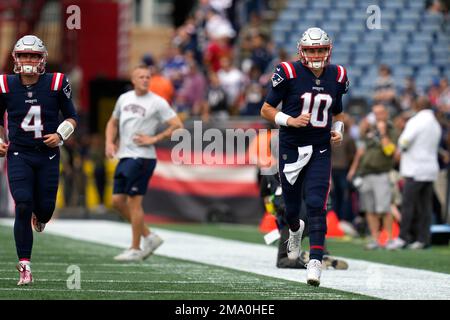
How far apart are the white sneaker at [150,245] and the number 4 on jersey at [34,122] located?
283cm

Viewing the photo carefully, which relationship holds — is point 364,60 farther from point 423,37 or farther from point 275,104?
point 275,104

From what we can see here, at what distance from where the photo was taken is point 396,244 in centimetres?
1460

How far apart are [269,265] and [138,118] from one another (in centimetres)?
191

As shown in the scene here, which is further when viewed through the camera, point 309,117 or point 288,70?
point 288,70

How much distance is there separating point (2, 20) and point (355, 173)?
13416 mm

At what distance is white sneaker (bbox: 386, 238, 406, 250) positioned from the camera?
571 inches

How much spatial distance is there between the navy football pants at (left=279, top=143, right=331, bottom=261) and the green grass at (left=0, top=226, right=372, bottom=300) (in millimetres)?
396

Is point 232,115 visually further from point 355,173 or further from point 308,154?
point 308,154

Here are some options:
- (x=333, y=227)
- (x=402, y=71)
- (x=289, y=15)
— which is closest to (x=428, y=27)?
(x=402, y=71)

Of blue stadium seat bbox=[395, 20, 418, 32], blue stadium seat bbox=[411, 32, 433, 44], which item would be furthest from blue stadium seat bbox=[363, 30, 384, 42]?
blue stadium seat bbox=[411, 32, 433, 44]

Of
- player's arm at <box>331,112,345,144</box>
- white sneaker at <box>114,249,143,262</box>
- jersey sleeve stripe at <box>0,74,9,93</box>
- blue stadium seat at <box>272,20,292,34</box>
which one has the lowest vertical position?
white sneaker at <box>114,249,143,262</box>

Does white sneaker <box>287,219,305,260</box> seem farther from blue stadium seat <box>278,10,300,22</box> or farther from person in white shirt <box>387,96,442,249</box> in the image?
blue stadium seat <box>278,10,300,22</box>

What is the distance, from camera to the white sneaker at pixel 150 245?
11.9 m

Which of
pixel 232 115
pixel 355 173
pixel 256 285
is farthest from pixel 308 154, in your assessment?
pixel 232 115
